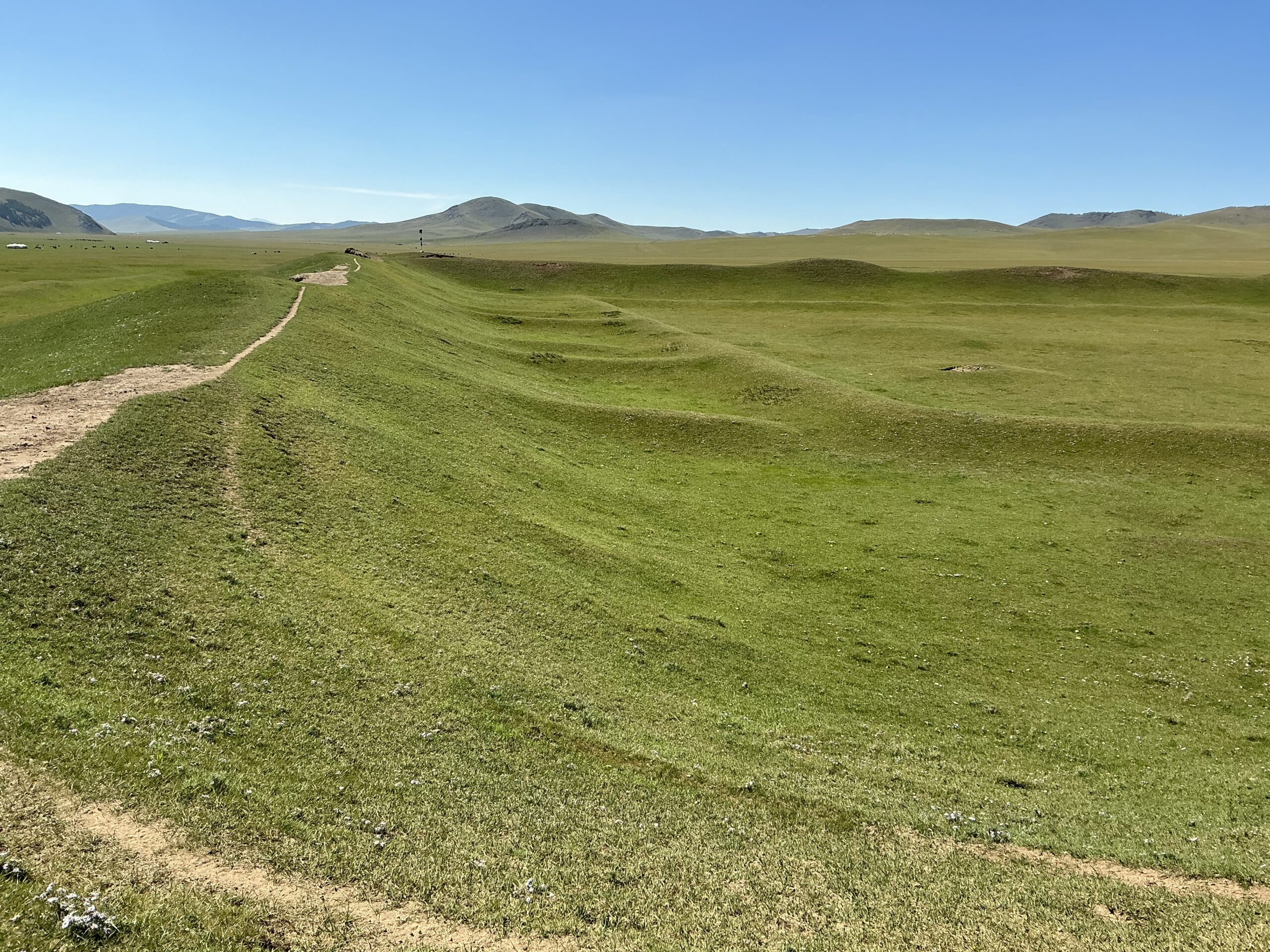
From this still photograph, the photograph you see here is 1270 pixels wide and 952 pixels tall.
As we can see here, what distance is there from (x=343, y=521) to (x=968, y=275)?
107m

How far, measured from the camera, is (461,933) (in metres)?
9.44

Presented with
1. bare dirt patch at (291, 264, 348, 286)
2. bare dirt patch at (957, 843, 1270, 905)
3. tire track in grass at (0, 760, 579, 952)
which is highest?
bare dirt patch at (291, 264, 348, 286)

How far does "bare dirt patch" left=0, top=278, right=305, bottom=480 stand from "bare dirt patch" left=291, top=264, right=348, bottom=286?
30.5 m

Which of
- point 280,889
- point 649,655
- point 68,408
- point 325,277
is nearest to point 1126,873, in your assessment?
point 649,655

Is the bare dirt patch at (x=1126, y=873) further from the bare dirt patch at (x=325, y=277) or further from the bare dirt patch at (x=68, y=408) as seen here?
the bare dirt patch at (x=325, y=277)

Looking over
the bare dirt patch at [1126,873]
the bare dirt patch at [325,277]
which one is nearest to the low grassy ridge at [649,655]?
the bare dirt patch at [1126,873]

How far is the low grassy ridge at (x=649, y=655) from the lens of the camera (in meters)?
11.0

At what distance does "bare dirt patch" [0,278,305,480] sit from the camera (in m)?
19.3

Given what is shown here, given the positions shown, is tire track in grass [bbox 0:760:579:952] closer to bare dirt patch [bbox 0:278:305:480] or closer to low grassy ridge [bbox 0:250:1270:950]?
low grassy ridge [bbox 0:250:1270:950]

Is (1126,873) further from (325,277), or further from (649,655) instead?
(325,277)

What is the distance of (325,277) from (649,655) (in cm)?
5642

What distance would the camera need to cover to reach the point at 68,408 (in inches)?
923

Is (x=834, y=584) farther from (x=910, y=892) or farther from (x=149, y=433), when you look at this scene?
(x=149, y=433)

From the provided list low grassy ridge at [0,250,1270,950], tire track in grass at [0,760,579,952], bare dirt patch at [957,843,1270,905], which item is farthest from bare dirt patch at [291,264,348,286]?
bare dirt patch at [957,843,1270,905]
